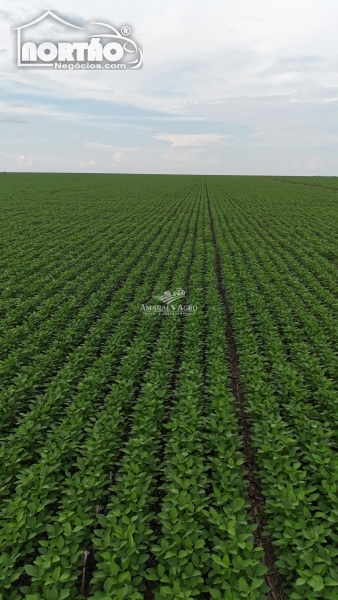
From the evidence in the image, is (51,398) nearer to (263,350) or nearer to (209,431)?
(209,431)

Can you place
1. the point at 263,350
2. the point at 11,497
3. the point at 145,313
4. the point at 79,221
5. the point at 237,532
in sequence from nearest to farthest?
the point at 237,532 → the point at 11,497 → the point at 263,350 → the point at 145,313 → the point at 79,221

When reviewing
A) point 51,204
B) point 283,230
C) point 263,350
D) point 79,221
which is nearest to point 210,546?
point 263,350

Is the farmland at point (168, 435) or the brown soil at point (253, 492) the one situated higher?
the farmland at point (168, 435)
